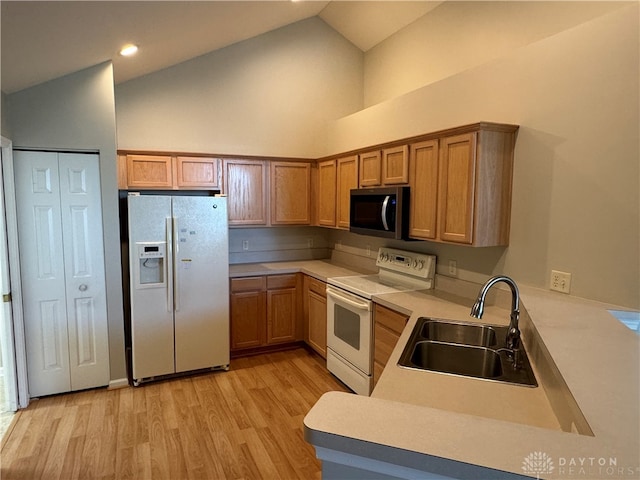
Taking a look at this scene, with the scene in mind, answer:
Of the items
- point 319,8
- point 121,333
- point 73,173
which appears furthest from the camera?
point 319,8

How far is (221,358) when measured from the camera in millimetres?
3611

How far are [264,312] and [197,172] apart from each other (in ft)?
5.16

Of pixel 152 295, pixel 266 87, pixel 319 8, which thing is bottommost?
pixel 152 295

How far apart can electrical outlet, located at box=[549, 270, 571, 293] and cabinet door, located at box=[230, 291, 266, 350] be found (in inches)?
102

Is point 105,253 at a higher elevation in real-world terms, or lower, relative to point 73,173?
lower

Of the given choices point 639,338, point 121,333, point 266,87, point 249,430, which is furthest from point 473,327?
point 266,87

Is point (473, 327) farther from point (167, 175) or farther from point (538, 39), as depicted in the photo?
point (167, 175)

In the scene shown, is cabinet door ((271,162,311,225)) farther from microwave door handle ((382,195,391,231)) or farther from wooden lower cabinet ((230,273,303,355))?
microwave door handle ((382,195,391,231))

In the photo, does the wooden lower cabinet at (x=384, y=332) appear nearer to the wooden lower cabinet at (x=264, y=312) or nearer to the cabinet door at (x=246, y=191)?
the wooden lower cabinet at (x=264, y=312)

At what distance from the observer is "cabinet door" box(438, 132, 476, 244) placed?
243 centimetres

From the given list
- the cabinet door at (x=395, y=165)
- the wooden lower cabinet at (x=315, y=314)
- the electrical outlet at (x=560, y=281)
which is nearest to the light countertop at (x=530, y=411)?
the electrical outlet at (x=560, y=281)

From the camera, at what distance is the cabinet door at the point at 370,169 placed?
129 inches

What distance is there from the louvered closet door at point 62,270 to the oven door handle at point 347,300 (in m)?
1.91

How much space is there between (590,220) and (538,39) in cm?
125
